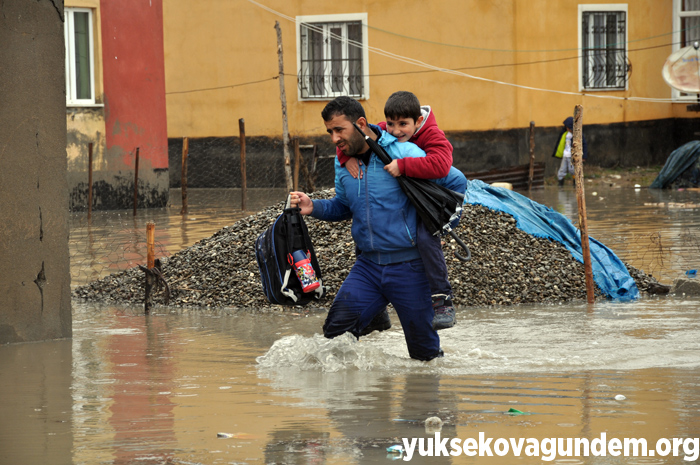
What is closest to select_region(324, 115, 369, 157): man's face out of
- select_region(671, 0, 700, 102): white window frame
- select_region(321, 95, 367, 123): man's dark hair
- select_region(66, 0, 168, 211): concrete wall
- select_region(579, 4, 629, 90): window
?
select_region(321, 95, 367, 123): man's dark hair

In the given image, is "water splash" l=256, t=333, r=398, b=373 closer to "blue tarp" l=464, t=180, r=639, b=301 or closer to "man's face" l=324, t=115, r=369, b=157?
"man's face" l=324, t=115, r=369, b=157

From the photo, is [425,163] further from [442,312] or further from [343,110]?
[442,312]

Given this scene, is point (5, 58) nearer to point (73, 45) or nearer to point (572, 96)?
point (73, 45)

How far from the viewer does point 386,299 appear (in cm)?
613

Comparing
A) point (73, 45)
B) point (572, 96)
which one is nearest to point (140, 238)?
point (73, 45)

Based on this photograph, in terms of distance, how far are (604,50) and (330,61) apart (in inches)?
257

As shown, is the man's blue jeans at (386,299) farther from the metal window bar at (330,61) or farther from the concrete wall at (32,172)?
the metal window bar at (330,61)

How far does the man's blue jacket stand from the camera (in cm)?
594

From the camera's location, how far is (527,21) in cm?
2325

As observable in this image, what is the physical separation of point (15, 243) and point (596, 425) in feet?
14.5

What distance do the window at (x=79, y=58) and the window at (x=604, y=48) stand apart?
11.3m

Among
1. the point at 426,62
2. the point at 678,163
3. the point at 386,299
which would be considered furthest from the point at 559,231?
the point at 426,62

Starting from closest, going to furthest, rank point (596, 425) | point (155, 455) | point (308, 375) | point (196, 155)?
point (155, 455)
point (596, 425)
point (308, 375)
point (196, 155)

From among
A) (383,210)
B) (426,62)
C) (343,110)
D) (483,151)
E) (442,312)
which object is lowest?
(442,312)
